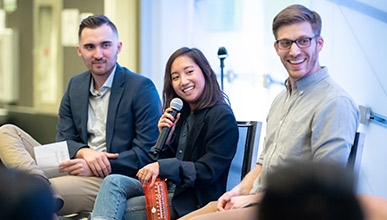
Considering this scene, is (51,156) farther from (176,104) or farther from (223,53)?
(223,53)

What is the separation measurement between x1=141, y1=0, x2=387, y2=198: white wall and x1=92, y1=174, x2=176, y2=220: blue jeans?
0.96 m

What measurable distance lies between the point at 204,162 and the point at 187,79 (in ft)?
1.28

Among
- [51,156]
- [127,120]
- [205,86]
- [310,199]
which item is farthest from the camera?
[127,120]

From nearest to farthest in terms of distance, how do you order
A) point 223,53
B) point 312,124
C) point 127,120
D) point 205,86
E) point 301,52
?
point 312,124, point 301,52, point 205,86, point 127,120, point 223,53

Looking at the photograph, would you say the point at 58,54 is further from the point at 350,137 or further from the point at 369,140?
the point at 350,137

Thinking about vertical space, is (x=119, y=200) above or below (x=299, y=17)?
below

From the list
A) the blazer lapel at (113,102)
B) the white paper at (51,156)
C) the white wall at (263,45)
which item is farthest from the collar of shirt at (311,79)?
the white paper at (51,156)

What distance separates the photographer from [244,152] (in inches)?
118

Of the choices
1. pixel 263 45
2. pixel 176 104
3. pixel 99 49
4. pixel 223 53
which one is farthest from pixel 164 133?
pixel 263 45

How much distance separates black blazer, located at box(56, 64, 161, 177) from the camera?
3.21 m

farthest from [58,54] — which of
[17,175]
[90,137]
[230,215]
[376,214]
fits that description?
[17,175]

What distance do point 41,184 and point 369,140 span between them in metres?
2.69

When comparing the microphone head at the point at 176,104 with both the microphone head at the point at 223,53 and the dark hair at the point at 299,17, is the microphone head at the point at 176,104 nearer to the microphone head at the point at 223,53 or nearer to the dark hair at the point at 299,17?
the dark hair at the point at 299,17

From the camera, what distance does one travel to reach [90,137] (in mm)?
3402
